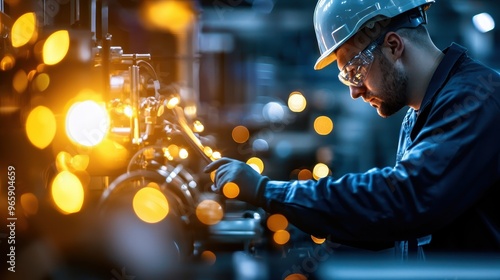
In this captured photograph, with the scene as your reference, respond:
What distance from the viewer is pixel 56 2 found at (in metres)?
2.27

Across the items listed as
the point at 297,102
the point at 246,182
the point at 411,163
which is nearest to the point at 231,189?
the point at 246,182

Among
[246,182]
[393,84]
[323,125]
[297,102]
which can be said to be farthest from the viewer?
[297,102]

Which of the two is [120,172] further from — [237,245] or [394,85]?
[394,85]

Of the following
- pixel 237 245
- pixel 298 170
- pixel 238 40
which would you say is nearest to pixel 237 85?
pixel 238 40

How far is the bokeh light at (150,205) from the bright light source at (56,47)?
0.62 m

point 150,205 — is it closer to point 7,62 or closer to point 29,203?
point 29,203

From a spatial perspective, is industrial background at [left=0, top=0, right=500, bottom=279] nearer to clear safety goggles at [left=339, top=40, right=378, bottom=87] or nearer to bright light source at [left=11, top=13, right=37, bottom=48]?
bright light source at [left=11, top=13, right=37, bottom=48]

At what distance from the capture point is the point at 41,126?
76.9 inches

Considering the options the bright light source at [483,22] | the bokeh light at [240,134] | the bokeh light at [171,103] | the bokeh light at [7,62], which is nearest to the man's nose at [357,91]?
the bokeh light at [171,103]

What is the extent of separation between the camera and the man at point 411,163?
1.66 meters

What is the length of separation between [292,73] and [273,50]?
0.85 meters

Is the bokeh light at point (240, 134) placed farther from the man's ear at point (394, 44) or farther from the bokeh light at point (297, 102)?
the man's ear at point (394, 44)

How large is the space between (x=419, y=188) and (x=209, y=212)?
117 cm

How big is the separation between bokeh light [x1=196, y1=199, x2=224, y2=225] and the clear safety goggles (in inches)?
34.9
